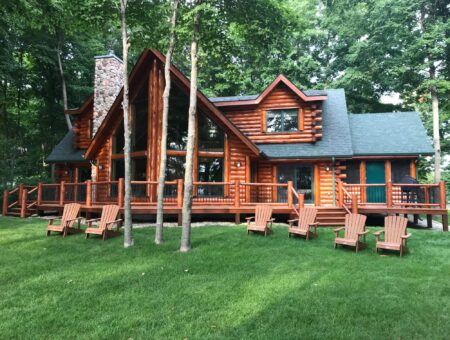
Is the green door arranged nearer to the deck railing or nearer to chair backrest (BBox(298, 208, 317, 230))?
the deck railing

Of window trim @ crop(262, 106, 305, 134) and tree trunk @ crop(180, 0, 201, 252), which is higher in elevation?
window trim @ crop(262, 106, 305, 134)

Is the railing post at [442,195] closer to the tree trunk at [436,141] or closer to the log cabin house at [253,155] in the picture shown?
the log cabin house at [253,155]

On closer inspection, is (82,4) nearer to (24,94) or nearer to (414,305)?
(414,305)

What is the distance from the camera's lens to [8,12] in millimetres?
11156

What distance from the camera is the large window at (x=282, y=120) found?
628 inches

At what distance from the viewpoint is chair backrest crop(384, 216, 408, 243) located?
25.2 feet

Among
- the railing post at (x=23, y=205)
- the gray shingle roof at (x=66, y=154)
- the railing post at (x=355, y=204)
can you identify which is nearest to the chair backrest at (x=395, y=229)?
the railing post at (x=355, y=204)

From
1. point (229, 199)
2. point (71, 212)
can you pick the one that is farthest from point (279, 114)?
point (71, 212)

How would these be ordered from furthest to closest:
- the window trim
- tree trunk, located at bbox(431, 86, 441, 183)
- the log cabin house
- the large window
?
1. tree trunk, located at bbox(431, 86, 441, 183)
2. the large window
3. the window trim
4. the log cabin house

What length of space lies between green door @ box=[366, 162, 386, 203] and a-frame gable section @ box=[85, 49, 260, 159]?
18.6ft

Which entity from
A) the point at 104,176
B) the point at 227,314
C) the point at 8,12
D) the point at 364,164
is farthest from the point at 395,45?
the point at 227,314

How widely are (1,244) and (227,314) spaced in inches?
280

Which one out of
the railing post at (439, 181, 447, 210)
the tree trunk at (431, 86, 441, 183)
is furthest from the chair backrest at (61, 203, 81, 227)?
the tree trunk at (431, 86, 441, 183)

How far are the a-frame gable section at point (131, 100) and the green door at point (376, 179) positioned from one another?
566 cm
